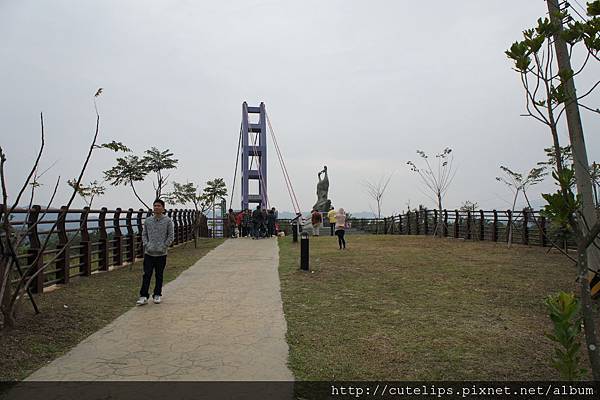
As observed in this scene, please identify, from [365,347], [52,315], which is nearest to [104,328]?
[52,315]

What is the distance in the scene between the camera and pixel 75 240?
9.00 meters

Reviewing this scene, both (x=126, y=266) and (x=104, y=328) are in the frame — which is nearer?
(x=104, y=328)

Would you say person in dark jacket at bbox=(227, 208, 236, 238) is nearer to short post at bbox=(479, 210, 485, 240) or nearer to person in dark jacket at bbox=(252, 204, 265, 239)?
person in dark jacket at bbox=(252, 204, 265, 239)

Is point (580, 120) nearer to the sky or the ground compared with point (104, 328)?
nearer to the sky

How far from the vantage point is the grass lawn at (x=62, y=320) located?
391cm

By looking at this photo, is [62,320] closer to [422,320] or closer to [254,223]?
[422,320]

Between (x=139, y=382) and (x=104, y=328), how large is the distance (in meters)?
1.84

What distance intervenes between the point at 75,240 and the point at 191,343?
5722 millimetres

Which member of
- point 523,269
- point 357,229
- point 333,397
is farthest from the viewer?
point 357,229

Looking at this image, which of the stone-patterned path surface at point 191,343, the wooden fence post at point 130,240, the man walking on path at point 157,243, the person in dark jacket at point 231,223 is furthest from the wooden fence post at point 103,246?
the person in dark jacket at point 231,223

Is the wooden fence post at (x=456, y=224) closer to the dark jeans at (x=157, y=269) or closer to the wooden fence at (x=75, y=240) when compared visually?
the wooden fence at (x=75, y=240)

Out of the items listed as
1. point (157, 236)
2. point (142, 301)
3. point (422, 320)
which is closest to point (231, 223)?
point (157, 236)

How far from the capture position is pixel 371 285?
7.73m

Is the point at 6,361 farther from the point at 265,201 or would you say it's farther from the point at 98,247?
the point at 265,201
